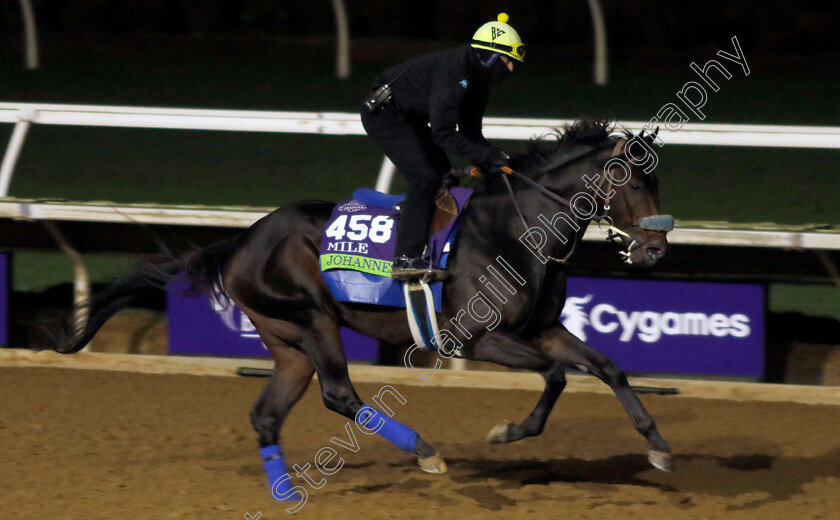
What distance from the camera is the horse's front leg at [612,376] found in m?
4.66

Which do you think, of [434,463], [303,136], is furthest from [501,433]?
[303,136]

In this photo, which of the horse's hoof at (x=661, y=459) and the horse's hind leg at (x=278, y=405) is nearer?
the horse's hoof at (x=661, y=459)

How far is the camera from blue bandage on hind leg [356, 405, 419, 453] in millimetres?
4844

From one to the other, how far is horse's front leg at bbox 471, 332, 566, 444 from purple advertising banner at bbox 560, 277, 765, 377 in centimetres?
212

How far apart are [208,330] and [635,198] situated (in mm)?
3632

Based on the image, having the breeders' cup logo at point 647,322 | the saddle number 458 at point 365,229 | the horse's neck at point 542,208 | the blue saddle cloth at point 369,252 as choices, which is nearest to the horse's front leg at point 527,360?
the blue saddle cloth at point 369,252

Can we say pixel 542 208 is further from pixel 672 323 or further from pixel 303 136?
pixel 303 136

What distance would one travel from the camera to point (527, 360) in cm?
472

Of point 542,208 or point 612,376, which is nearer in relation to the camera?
point 612,376

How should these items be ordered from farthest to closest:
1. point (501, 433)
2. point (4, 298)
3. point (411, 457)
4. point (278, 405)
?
point (4, 298)
point (411, 457)
point (278, 405)
point (501, 433)

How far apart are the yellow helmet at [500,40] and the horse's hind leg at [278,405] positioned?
159 centimetres

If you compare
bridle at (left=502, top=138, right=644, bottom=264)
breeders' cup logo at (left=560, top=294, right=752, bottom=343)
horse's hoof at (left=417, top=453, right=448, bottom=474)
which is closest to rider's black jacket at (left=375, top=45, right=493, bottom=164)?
bridle at (left=502, top=138, right=644, bottom=264)

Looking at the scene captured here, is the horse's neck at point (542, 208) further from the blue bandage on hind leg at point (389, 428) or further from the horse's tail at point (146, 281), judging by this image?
the horse's tail at point (146, 281)

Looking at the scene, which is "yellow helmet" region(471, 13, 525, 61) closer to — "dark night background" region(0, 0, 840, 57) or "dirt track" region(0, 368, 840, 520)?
"dirt track" region(0, 368, 840, 520)
